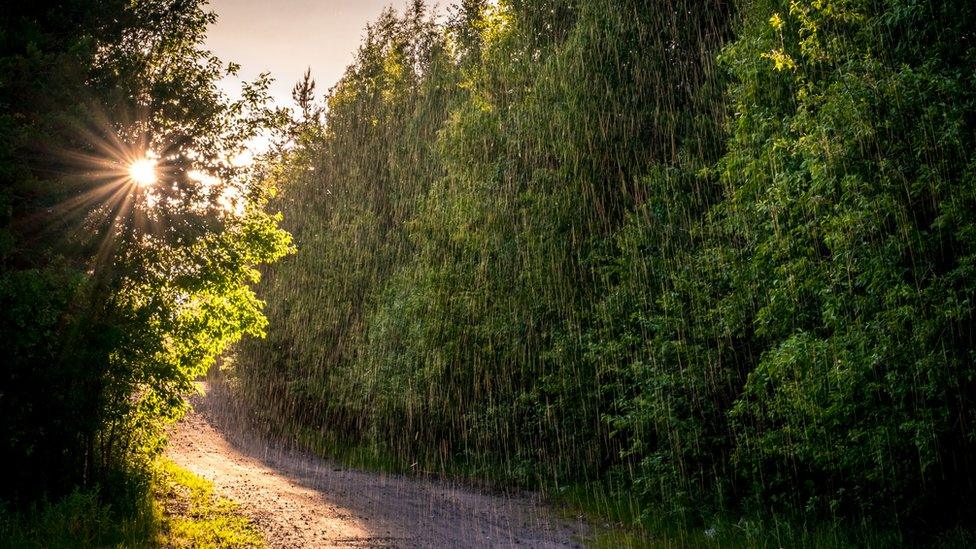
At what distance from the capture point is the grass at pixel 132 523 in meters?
8.55

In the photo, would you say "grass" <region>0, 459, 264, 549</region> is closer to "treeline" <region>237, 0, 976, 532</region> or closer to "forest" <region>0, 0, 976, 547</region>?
"forest" <region>0, 0, 976, 547</region>

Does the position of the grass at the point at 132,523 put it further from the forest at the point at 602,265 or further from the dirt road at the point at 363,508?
the dirt road at the point at 363,508

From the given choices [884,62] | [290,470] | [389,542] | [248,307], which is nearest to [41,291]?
[248,307]

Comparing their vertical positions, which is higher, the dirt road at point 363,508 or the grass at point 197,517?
the grass at point 197,517

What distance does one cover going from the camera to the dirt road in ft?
33.8

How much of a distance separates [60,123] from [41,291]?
321cm

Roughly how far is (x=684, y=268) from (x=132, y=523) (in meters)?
10.6

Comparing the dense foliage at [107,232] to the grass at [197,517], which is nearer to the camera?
the grass at [197,517]

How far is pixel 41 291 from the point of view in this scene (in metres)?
9.53

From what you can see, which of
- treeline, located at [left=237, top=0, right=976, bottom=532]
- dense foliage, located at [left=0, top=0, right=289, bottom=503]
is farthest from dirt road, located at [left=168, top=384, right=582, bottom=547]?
dense foliage, located at [left=0, top=0, right=289, bottom=503]

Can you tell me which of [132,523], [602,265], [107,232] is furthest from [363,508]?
[602,265]

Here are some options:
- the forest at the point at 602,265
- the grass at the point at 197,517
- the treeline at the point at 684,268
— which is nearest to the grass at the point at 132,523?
the grass at the point at 197,517

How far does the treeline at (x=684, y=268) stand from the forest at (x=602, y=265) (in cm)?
7

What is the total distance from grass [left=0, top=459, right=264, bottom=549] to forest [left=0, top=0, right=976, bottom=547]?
270 mm
